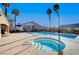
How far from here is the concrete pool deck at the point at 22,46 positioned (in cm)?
249

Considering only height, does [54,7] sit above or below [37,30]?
above

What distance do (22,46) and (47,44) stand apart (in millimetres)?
291

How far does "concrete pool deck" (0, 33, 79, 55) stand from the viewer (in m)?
2.49

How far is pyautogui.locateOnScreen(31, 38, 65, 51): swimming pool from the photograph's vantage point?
253 cm

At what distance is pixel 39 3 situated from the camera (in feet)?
8.09

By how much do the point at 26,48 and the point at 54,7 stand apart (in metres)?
0.57

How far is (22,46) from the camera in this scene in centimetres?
254

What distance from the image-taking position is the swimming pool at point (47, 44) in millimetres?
2529

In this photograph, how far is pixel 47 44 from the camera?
2.56 meters

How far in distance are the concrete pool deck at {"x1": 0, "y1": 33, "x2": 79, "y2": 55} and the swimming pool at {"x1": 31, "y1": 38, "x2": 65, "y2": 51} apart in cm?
4

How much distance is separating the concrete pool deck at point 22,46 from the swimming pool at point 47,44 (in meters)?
0.04
